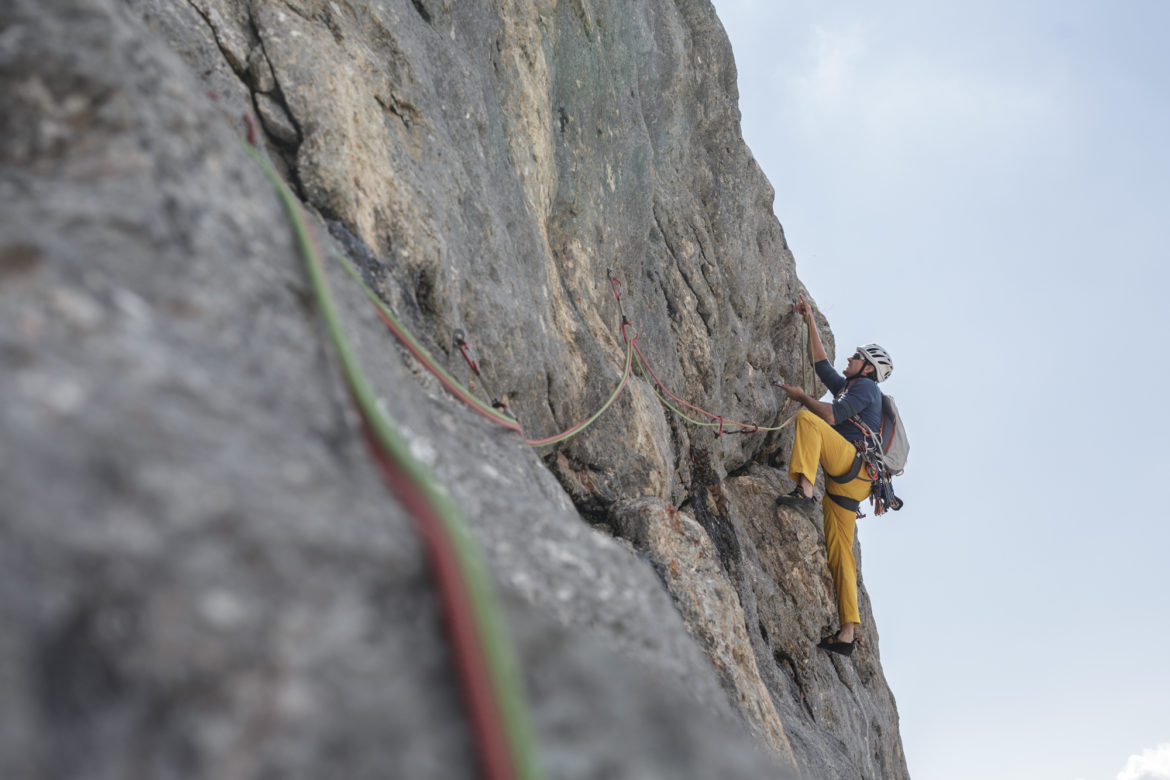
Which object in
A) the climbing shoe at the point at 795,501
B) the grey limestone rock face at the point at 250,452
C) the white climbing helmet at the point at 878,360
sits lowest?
the grey limestone rock face at the point at 250,452

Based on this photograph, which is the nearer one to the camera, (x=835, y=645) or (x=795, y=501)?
(x=835, y=645)

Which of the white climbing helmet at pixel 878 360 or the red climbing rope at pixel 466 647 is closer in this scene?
the red climbing rope at pixel 466 647

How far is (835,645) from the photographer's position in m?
9.34

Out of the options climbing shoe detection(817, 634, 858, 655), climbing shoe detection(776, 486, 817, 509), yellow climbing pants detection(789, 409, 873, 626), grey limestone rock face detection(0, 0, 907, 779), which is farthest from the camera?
climbing shoe detection(776, 486, 817, 509)

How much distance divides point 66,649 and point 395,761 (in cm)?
43

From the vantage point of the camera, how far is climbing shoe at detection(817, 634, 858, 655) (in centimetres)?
930

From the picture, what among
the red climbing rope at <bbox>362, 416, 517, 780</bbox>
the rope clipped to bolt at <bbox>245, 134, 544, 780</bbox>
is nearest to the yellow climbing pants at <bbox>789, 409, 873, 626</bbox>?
the rope clipped to bolt at <bbox>245, 134, 544, 780</bbox>

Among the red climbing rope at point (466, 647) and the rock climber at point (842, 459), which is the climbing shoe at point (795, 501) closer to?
the rock climber at point (842, 459)

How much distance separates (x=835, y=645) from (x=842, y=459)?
222 cm

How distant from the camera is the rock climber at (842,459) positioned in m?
8.97

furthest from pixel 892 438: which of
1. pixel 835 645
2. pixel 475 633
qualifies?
pixel 475 633

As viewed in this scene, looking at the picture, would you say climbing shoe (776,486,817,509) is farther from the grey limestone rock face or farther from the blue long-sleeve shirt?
the grey limestone rock face

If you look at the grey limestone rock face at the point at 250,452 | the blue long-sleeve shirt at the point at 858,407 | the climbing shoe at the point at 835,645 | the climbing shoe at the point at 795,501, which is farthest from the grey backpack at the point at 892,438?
the grey limestone rock face at the point at 250,452

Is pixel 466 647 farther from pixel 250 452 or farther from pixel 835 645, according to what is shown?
pixel 835 645
